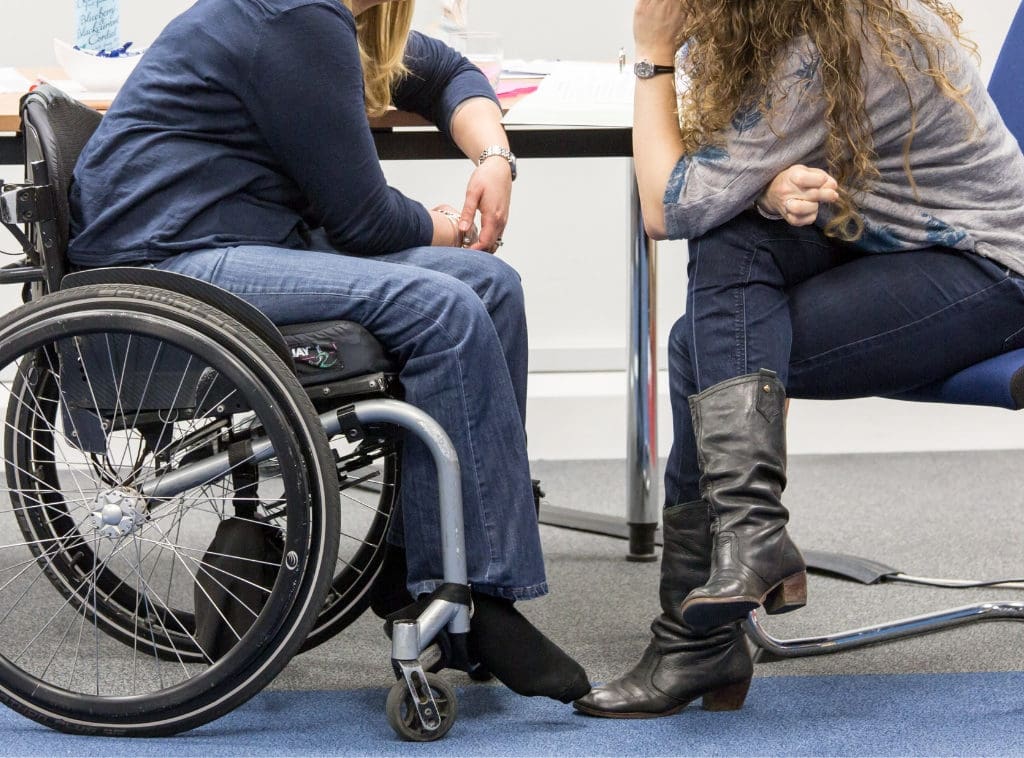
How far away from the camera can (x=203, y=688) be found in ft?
4.13

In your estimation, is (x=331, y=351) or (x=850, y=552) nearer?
(x=331, y=351)

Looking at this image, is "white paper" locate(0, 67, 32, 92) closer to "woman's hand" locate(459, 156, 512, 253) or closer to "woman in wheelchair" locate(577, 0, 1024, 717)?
"woman's hand" locate(459, 156, 512, 253)

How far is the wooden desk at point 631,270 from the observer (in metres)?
1.57

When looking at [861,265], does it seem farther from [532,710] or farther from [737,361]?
[532,710]

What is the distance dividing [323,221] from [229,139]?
5.3 inches

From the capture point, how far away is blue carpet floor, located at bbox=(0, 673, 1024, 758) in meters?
1.31

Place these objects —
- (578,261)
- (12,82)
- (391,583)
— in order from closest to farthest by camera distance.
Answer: (391,583) → (12,82) → (578,261)

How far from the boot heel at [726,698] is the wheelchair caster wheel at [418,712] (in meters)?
0.30

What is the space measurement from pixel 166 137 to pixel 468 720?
708 millimetres

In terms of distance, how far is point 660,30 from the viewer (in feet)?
4.43

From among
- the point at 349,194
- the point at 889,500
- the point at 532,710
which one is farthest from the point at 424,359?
the point at 889,500

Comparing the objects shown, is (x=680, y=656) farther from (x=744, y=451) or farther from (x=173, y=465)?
(x=173, y=465)

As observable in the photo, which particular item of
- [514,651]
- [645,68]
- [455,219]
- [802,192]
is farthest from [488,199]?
[514,651]

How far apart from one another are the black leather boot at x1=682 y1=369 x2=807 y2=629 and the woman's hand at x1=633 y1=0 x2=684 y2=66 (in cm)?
36
